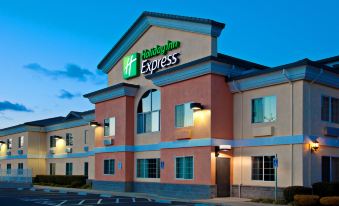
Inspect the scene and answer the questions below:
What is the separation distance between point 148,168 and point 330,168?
12.1 metres

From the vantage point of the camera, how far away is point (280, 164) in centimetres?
2427

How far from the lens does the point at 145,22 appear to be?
32.8 m

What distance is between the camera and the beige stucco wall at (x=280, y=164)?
2347 centimetres

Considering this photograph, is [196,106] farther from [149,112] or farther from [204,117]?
[149,112]

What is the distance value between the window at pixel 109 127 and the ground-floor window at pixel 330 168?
51.2 ft

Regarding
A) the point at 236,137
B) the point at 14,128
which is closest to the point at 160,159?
the point at 236,137

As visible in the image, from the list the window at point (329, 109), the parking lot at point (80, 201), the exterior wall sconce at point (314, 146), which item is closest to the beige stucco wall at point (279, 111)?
the exterior wall sconce at point (314, 146)

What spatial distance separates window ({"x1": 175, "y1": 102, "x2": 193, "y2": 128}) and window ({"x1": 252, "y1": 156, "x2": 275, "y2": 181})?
4378mm

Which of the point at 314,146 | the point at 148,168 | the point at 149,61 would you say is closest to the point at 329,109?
the point at 314,146

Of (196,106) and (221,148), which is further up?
(196,106)

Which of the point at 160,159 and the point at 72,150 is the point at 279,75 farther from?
the point at 72,150

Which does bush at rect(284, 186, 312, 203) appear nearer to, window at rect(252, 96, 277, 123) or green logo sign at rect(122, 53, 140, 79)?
window at rect(252, 96, 277, 123)

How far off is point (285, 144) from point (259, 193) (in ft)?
9.65

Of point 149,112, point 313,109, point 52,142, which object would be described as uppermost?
point 149,112
